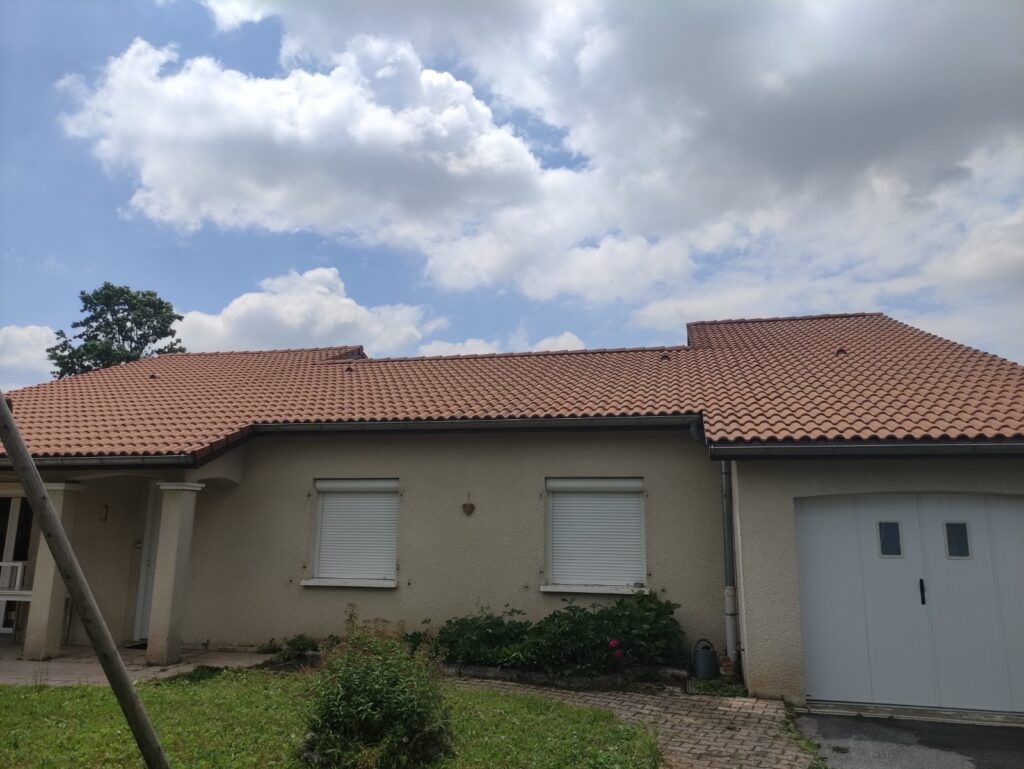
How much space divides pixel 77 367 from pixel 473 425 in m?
28.1

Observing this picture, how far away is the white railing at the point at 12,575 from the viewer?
12.1 m

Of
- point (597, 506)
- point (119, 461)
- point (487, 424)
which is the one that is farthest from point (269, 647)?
point (597, 506)

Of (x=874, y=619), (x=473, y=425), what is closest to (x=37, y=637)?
(x=473, y=425)

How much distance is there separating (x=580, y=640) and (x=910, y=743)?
3688 mm

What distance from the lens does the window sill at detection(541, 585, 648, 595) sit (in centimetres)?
1039

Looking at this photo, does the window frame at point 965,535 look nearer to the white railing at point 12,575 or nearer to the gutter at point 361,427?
the gutter at point 361,427

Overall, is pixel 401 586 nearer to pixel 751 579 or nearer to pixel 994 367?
pixel 751 579

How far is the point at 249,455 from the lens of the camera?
471 inches

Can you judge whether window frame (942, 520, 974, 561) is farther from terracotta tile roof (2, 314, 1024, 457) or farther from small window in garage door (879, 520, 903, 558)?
terracotta tile roof (2, 314, 1024, 457)

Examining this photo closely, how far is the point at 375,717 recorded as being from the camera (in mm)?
5316

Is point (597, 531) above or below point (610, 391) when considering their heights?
below

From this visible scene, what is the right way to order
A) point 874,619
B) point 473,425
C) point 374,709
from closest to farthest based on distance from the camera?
point 374,709, point 874,619, point 473,425

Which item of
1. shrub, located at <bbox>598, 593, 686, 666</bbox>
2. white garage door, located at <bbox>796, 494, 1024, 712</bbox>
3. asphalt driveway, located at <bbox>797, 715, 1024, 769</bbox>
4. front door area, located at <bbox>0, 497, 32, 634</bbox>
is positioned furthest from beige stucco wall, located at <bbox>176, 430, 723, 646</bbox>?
front door area, located at <bbox>0, 497, 32, 634</bbox>

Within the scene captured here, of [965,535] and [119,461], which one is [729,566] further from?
[119,461]
